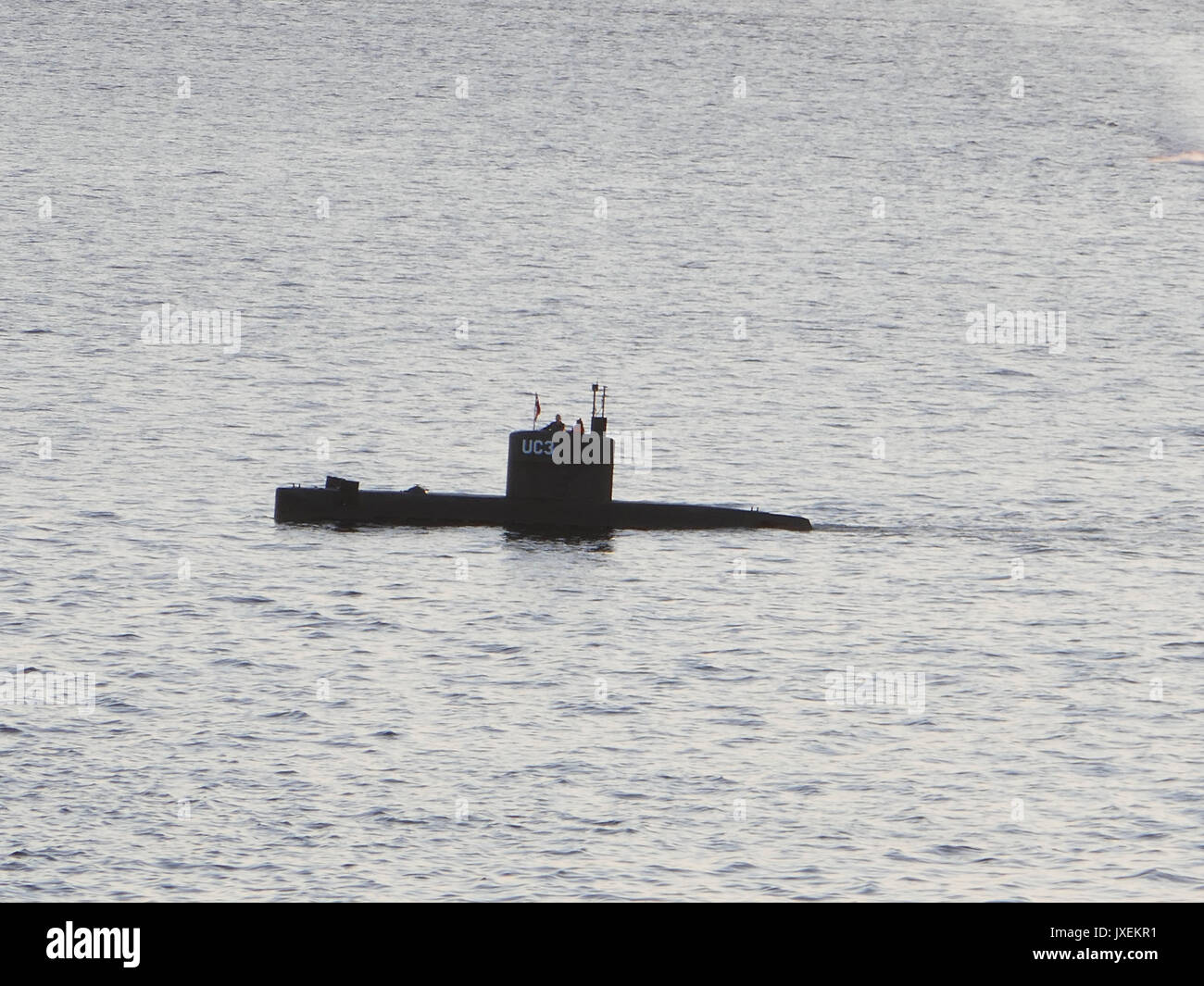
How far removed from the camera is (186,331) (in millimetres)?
127062

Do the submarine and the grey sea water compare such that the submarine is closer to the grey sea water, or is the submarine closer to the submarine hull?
the submarine hull

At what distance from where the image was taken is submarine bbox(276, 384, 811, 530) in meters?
63.9

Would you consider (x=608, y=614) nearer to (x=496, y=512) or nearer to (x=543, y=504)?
(x=543, y=504)

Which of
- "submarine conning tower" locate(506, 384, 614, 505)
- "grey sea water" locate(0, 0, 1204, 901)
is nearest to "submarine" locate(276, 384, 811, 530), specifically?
"submarine conning tower" locate(506, 384, 614, 505)

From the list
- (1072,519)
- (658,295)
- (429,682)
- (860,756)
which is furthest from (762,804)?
(658,295)

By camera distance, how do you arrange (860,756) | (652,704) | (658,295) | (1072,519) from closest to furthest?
(860,756) < (652,704) < (1072,519) < (658,295)

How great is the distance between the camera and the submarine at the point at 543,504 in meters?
63.9

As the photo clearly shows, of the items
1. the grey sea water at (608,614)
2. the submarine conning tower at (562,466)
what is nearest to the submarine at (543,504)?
the submarine conning tower at (562,466)

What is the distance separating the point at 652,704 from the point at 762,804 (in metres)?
8.03

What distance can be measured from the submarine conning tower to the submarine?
1.1 inches

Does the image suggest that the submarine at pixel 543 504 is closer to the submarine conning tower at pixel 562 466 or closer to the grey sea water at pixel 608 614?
the submarine conning tower at pixel 562 466

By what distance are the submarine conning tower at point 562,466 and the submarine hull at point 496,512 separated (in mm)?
418

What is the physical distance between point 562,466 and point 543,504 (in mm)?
1945
